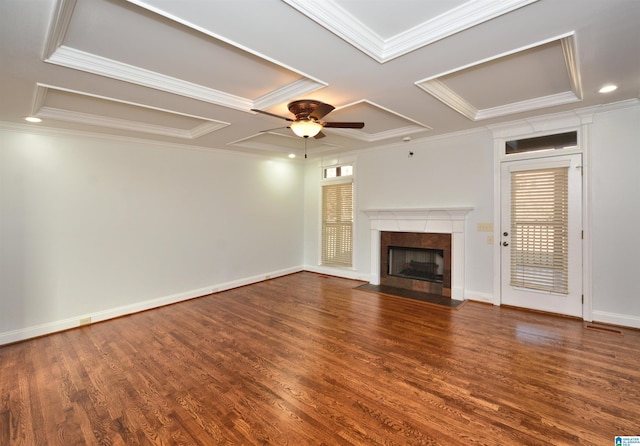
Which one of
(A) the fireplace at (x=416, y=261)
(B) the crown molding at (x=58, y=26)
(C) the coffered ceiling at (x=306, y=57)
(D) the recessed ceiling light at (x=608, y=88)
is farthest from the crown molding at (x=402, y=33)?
(A) the fireplace at (x=416, y=261)

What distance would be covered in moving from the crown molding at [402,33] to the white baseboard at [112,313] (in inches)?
183

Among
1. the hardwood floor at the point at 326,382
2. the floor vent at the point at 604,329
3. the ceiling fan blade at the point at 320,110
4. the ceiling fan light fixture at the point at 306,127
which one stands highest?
the ceiling fan blade at the point at 320,110

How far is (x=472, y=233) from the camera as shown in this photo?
15.7ft

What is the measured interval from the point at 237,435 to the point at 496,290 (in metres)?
4.17

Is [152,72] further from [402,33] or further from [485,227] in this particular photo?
[485,227]

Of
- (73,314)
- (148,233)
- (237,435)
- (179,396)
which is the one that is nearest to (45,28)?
(179,396)

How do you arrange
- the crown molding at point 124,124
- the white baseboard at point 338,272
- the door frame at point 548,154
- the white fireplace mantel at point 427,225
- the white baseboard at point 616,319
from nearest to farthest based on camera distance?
the crown molding at point 124,124 → the white baseboard at point 616,319 → the door frame at point 548,154 → the white fireplace mantel at point 427,225 → the white baseboard at point 338,272

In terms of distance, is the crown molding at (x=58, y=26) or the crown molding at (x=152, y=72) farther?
the crown molding at (x=152, y=72)

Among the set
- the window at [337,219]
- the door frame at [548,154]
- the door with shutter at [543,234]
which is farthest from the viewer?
the window at [337,219]

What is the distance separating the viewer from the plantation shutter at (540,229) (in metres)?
4.01

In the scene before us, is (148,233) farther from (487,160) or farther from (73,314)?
(487,160)

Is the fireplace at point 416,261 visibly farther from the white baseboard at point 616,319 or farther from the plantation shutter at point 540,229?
the white baseboard at point 616,319

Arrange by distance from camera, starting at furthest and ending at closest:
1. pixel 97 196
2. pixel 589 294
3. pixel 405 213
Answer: pixel 405 213 → pixel 97 196 → pixel 589 294

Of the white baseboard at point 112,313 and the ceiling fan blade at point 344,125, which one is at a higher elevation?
the ceiling fan blade at point 344,125
